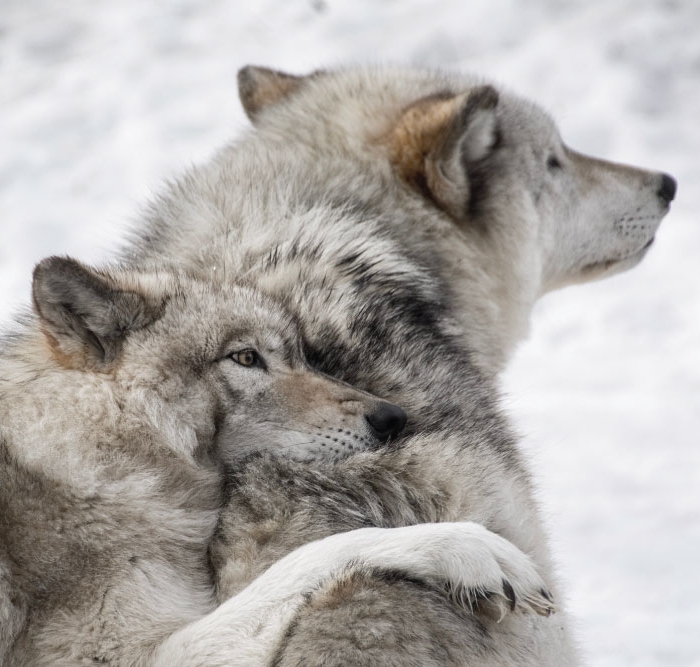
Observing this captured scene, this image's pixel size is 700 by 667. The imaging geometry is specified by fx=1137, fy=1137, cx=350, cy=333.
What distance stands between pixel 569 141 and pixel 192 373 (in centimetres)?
469

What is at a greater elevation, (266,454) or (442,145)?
(442,145)

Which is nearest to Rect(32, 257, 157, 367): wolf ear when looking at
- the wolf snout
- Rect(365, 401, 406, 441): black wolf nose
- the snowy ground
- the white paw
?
Rect(365, 401, 406, 441): black wolf nose

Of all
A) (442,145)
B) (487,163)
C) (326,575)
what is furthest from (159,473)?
(487,163)

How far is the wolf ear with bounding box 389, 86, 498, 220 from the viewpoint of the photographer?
4.08m

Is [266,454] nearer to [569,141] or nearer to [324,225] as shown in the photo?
[324,225]

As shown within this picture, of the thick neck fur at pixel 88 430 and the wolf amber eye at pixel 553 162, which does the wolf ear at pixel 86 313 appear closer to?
the thick neck fur at pixel 88 430

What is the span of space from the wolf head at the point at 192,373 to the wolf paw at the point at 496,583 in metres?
0.46

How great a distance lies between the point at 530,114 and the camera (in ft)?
15.3

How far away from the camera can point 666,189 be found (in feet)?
16.2

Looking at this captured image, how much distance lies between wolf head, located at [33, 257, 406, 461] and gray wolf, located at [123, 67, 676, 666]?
9cm

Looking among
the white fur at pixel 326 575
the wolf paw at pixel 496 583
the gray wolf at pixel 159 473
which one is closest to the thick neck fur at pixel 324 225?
the gray wolf at pixel 159 473

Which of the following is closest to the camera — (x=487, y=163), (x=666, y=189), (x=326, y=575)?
(x=326, y=575)

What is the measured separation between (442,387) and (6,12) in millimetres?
6205

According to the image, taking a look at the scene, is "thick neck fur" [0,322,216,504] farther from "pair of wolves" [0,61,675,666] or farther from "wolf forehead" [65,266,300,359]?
"wolf forehead" [65,266,300,359]
